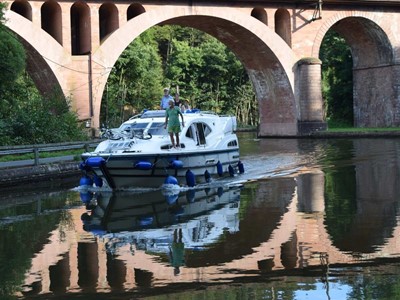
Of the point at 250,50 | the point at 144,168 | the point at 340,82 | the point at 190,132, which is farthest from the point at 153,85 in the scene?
the point at 144,168

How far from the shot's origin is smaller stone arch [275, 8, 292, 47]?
42469 millimetres

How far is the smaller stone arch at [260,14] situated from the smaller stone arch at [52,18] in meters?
10.7

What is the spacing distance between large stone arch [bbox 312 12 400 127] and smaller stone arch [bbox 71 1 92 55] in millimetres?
12877

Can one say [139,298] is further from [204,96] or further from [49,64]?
[204,96]

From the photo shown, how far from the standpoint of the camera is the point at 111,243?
11.0 m

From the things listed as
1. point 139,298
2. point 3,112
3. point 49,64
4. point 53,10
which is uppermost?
point 53,10

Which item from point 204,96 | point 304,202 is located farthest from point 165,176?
point 204,96

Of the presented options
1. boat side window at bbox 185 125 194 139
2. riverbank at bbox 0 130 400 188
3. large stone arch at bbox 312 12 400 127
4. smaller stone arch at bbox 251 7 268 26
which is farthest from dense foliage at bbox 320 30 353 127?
boat side window at bbox 185 125 194 139

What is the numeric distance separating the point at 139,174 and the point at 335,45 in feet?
128

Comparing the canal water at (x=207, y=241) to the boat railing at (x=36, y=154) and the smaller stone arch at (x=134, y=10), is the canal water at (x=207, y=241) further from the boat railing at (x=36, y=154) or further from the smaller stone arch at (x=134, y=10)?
the smaller stone arch at (x=134, y=10)

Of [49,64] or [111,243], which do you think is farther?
[49,64]

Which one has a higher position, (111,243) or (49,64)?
(49,64)

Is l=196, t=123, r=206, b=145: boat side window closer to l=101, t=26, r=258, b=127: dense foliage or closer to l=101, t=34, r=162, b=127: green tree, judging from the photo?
l=101, t=34, r=162, b=127: green tree

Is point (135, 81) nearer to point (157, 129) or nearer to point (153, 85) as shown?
point (153, 85)
